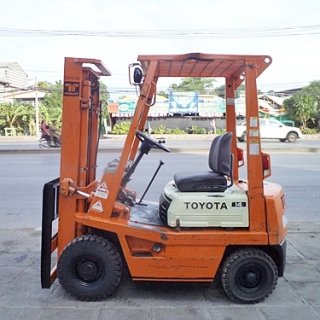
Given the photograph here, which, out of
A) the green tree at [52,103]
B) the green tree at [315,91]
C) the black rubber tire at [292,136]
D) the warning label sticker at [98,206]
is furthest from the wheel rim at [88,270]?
the green tree at [315,91]

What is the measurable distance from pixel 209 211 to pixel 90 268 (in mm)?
1172

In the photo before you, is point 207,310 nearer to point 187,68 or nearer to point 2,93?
point 187,68

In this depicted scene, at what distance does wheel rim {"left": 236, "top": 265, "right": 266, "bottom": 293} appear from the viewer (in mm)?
3811

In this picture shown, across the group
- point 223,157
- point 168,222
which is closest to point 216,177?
point 223,157

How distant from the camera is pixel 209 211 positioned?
3781 mm

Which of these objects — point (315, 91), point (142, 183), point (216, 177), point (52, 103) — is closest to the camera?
point (216, 177)

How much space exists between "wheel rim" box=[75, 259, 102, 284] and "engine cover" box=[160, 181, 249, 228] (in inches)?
30.2

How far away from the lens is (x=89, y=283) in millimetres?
3830

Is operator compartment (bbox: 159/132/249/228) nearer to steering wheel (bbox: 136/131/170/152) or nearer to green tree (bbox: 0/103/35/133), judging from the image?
steering wheel (bbox: 136/131/170/152)

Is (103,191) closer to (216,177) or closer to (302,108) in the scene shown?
(216,177)

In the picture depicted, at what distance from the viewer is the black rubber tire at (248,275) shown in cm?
379

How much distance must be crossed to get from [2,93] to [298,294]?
57731mm

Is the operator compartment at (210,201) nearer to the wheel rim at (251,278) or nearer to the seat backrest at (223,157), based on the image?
the seat backrest at (223,157)

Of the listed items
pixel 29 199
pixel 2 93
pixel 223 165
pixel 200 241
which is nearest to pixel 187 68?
pixel 223 165
